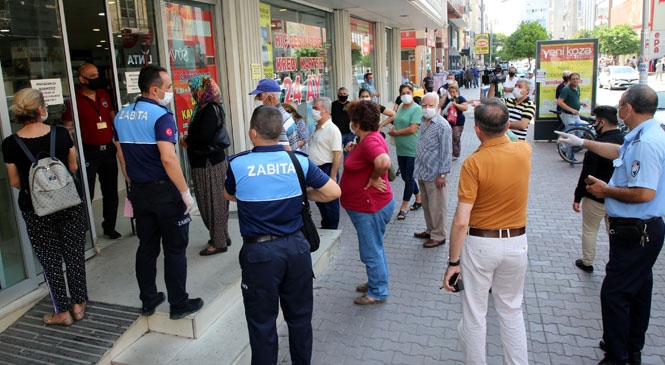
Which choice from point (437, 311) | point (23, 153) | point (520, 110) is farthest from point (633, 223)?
point (520, 110)

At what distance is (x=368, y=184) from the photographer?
4.30 metres

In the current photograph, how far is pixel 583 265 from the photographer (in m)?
Result: 5.26

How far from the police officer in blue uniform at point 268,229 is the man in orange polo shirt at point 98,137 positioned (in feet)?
9.80

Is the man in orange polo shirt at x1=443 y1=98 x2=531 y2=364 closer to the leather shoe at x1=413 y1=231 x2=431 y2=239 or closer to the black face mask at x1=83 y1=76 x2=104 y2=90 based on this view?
the leather shoe at x1=413 y1=231 x2=431 y2=239

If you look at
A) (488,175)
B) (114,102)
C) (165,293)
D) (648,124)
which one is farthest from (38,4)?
(648,124)

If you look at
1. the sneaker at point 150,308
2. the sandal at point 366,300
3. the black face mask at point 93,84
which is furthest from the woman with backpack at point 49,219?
the sandal at point 366,300

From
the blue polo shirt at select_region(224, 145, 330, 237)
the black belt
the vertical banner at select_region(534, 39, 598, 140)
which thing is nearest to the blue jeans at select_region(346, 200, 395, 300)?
the blue polo shirt at select_region(224, 145, 330, 237)

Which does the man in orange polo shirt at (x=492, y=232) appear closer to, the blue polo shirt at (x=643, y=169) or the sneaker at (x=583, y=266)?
the blue polo shirt at (x=643, y=169)

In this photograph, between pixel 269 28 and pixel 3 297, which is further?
pixel 269 28

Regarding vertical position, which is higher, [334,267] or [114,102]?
[114,102]

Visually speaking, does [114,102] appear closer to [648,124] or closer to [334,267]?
[334,267]

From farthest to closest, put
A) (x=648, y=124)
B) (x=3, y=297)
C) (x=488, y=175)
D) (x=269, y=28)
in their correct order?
(x=269, y=28)
(x=3, y=297)
(x=648, y=124)
(x=488, y=175)

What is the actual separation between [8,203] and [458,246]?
11.9ft

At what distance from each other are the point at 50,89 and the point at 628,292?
16.6 ft
